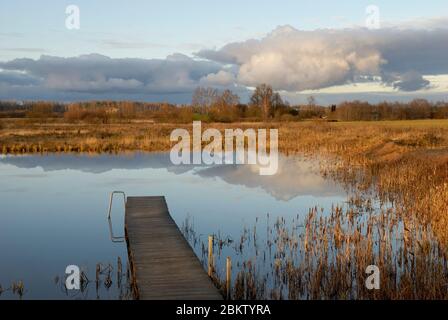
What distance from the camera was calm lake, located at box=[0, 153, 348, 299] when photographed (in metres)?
10.5

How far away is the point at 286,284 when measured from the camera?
916cm

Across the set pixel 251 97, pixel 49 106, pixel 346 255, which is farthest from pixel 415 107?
pixel 346 255

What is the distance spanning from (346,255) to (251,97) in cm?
9229

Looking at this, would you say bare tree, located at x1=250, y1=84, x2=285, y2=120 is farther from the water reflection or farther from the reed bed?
the reed bed

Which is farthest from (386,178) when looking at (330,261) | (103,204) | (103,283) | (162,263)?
(103,283)

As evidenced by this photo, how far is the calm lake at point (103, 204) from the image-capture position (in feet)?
34.4

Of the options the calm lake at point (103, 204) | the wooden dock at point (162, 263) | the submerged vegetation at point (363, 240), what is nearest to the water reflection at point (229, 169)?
the calm lake at point (103, 204)

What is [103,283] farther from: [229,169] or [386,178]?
[229,169]

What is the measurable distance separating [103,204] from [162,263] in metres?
9.14

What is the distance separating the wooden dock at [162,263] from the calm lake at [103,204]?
532mm

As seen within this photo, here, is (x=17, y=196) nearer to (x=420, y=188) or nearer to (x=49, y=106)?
(x=420, y=188)

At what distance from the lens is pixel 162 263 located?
9492 mm

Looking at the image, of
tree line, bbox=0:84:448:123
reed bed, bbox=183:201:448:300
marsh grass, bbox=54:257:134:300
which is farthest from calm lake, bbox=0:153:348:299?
tree line, bbox=0:84:448:123

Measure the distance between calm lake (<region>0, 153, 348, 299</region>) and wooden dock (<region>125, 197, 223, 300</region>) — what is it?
0.53 metres
